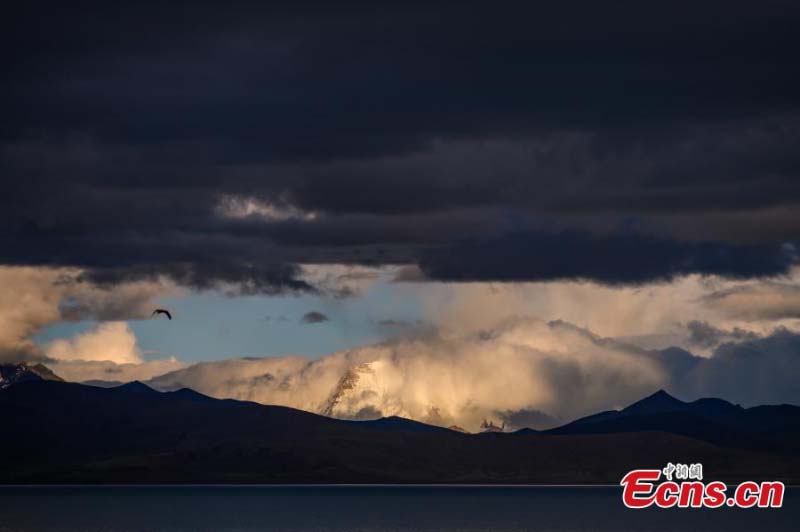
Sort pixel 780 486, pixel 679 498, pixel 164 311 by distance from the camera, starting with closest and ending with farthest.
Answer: pixel 679 498, pixel 780 486, pixel 164 311

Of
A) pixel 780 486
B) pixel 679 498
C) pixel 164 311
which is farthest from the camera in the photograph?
pixel 164 311

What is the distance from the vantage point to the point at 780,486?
135 m

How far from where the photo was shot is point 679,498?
119938 mm

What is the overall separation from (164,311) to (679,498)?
247ft

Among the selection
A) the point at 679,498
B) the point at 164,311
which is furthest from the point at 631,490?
the point at 164,311

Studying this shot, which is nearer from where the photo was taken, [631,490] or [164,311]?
[631,490]

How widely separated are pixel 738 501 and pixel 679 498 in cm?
977

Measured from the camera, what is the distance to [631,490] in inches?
4803

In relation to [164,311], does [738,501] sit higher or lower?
lower

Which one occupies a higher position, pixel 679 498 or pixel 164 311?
pixel 164 311

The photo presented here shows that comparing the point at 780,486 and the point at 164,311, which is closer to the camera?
the point at 780,486

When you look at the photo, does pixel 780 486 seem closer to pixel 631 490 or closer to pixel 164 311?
pixel 631 490

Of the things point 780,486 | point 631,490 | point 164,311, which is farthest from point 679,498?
point 164,311

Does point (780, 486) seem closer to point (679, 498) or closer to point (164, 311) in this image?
point (679, 498)
